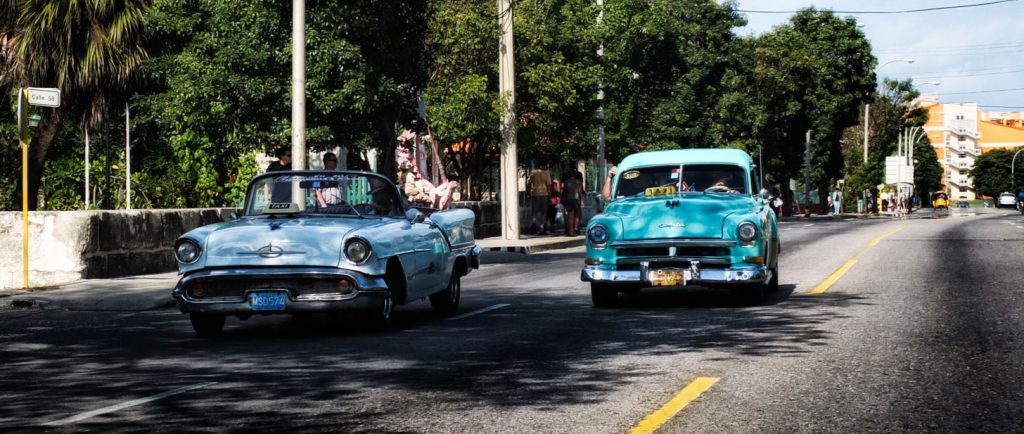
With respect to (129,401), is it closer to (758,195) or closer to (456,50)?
(758,195)

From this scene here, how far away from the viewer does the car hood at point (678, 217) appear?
539 inches

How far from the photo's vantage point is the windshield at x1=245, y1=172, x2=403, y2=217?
12383mm

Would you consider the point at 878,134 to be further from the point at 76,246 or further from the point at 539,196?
the point at 76,246

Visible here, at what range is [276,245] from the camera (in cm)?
1112

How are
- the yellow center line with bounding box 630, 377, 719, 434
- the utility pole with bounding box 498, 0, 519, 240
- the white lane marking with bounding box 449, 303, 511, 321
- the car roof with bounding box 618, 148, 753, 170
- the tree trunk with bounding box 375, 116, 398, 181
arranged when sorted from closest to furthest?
1. the yellow center line with bounding box 630, 377, 719, 434
2. the white lane marking with bounding box 449, 303, 511, 321
3. the car roof with bounding box 618, 148, 753, 170
4. the tree trunk with bounding box 375, 116, 398, 181
5. the utility pole with bounding box 498, 0, 519, 240

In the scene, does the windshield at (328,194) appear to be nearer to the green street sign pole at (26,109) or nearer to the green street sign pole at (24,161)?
the green street sign pole at (26,109)

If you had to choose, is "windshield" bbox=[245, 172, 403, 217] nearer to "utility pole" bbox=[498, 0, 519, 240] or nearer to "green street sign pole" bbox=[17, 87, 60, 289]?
"green street sign pole" bbox=[17, 87, 60, 289]

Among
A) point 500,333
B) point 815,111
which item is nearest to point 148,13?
point 500,333

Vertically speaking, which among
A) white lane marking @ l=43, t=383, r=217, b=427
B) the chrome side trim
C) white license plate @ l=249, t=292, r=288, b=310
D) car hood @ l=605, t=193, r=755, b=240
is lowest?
white lane marking @ l=43, t=383, r=217, b=427

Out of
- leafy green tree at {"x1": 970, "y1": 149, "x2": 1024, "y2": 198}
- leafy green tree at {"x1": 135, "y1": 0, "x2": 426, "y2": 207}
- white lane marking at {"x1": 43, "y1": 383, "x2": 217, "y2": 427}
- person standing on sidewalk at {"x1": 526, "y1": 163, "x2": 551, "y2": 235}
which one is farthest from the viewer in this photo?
leafy green tree at {"x1": 970, "y1": 149, "x2": 1024, "y2": 198}

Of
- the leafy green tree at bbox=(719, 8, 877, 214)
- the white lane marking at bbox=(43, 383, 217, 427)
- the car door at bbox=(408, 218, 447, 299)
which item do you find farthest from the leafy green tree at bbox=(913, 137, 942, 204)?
the white lane marking at bbox=(43, 383, 217, 427)

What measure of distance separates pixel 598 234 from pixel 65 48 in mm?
15182

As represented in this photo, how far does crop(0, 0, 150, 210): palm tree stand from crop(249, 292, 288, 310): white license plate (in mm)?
15726

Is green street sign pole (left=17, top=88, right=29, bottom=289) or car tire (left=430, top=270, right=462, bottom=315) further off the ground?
green street sign pole (left=17, top=88, right=29, bottom=289)
